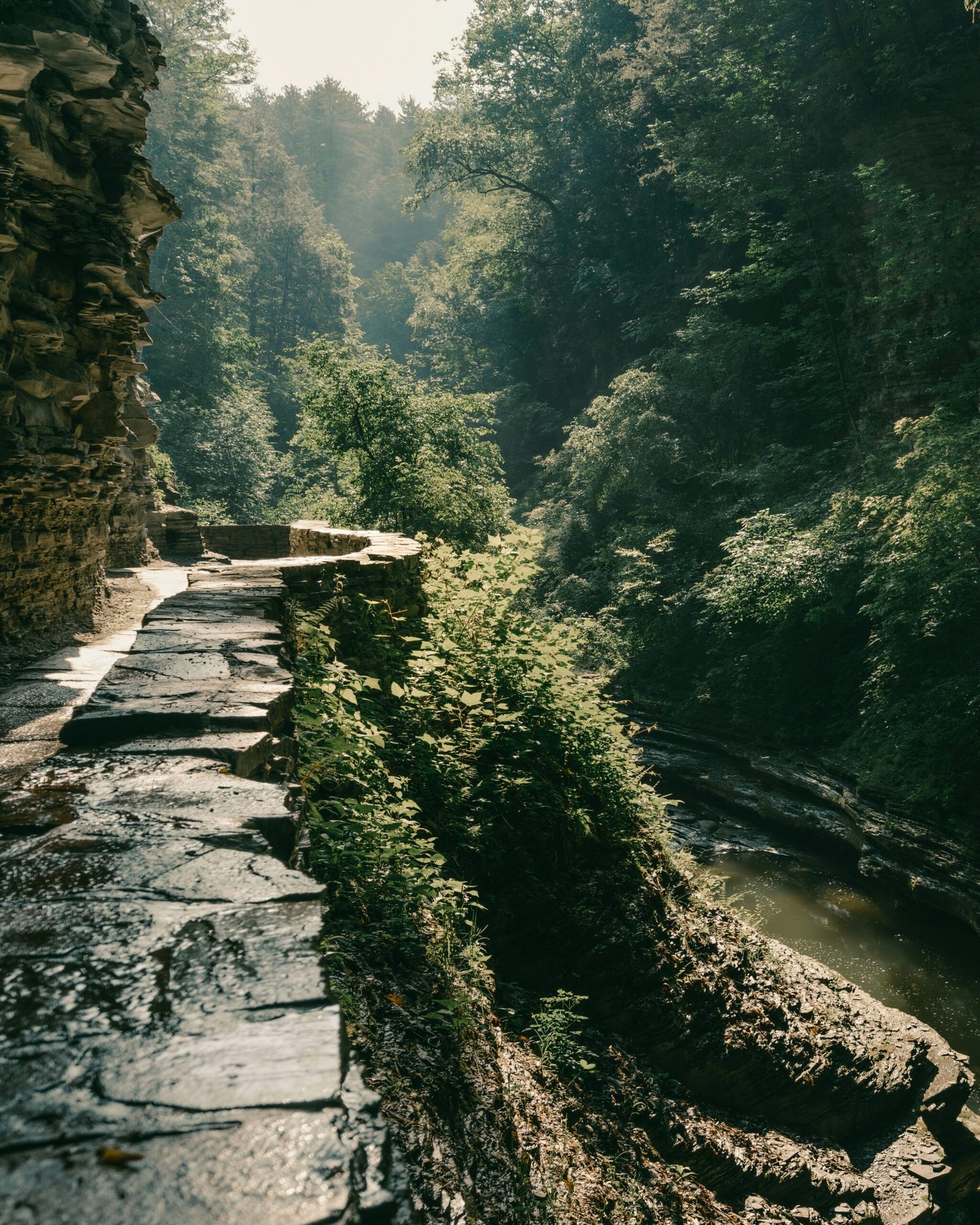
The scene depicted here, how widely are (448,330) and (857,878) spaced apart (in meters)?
29.9

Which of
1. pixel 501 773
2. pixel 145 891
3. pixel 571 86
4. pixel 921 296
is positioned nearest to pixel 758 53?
pixel 921 296

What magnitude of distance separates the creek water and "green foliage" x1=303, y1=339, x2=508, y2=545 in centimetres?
706

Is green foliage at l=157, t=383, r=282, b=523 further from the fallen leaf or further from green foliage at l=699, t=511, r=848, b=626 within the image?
the fallen leaf

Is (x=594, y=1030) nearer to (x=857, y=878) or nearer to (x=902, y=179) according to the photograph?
(x=857, y=878)

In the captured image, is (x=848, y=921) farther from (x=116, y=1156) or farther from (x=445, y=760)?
(x=116, y=1156)

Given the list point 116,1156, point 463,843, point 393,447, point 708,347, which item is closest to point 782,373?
point 708,347

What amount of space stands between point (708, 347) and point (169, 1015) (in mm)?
20412

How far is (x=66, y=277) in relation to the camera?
194 inches

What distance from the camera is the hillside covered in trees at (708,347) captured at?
12.5m

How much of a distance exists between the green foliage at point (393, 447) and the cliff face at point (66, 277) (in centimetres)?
967

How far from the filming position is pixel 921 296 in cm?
1461

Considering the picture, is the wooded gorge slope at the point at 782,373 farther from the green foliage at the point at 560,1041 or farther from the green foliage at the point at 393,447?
the green foliage at the point at 560,1041

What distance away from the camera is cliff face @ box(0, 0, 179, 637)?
436cm

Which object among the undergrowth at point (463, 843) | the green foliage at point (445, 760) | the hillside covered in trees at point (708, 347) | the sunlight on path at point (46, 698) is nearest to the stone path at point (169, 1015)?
the sunlight on path at point (46, 698)
